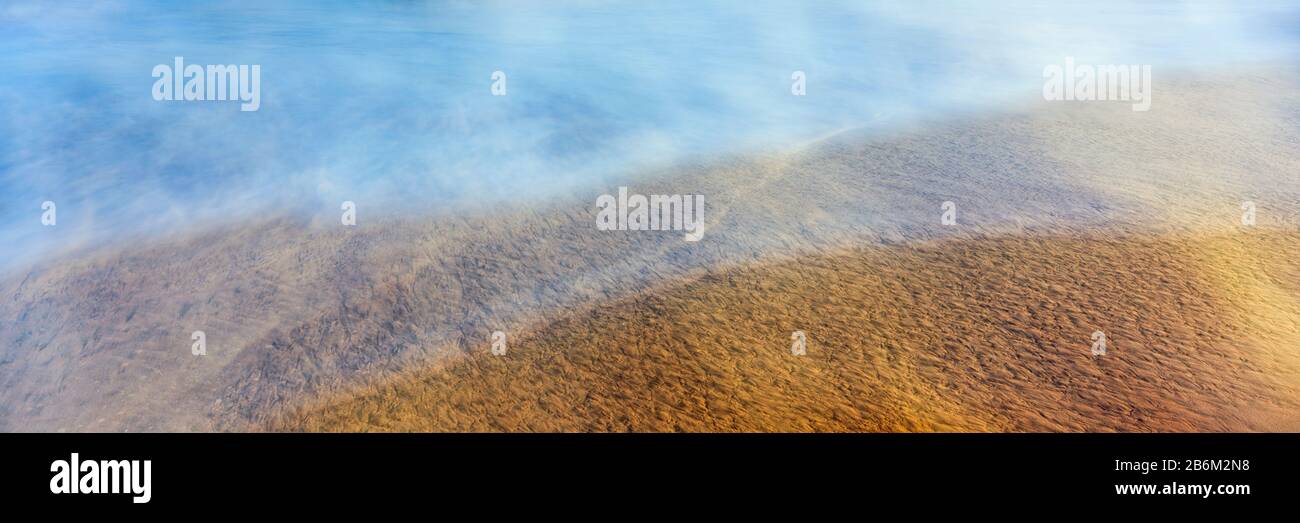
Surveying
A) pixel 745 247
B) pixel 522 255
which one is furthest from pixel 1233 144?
pixel 522 255

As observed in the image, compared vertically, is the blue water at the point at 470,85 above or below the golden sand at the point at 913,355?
above

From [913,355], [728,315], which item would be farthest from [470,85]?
[913,355]

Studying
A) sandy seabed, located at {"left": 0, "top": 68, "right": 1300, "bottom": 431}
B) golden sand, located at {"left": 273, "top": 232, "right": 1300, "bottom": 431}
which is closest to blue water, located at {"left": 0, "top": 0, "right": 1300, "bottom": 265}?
sandy seabed, located at {"left": 0, "top": 68, "right": 1300, "bottom": 431}

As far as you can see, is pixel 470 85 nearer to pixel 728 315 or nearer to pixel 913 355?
pixel 728 315

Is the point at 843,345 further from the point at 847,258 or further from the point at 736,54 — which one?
the point at 736,54

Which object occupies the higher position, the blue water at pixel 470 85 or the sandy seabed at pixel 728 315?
the blue water at pixel 470 85

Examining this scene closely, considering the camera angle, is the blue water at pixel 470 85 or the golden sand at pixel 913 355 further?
the blue water at pixel 470 85

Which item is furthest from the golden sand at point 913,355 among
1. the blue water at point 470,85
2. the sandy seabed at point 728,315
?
the blue water at point 470,85

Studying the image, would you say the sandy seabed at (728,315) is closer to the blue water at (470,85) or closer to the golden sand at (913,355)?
the golden sand at (913,355)

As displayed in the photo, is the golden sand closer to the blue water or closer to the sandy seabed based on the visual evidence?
the sandy seabed
